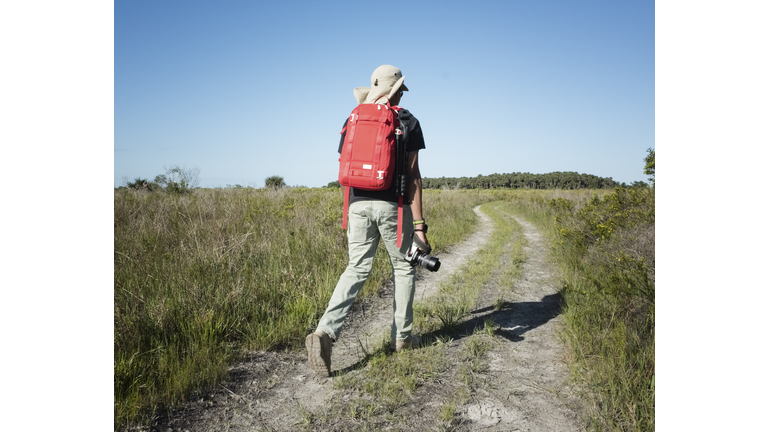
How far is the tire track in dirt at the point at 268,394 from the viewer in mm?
2012

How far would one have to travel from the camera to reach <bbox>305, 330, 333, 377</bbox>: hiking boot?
242 centimetres

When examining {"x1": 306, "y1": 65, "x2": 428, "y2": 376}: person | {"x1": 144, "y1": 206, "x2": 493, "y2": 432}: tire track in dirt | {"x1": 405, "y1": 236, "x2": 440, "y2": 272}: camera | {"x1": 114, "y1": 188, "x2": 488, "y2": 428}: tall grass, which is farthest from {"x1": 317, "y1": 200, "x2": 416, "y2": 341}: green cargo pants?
{"x1": 114, "y1": 188, "x2": 488, "y2": 428}: tall grass

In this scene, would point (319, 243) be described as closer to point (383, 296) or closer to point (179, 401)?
point (383, 296)

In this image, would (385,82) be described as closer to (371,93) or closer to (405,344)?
(371,93)

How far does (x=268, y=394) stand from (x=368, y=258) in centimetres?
112

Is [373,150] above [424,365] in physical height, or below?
above

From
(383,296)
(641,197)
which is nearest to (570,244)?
(641,197)

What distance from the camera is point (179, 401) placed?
7.08 feet

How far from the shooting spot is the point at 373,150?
7.83 feet

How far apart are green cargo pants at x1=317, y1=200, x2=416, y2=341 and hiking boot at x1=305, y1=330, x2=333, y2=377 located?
77 mm

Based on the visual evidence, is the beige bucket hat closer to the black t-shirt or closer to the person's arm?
the black t-shirt

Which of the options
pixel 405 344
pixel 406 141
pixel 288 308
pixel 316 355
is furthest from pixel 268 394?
pixel 406 141
